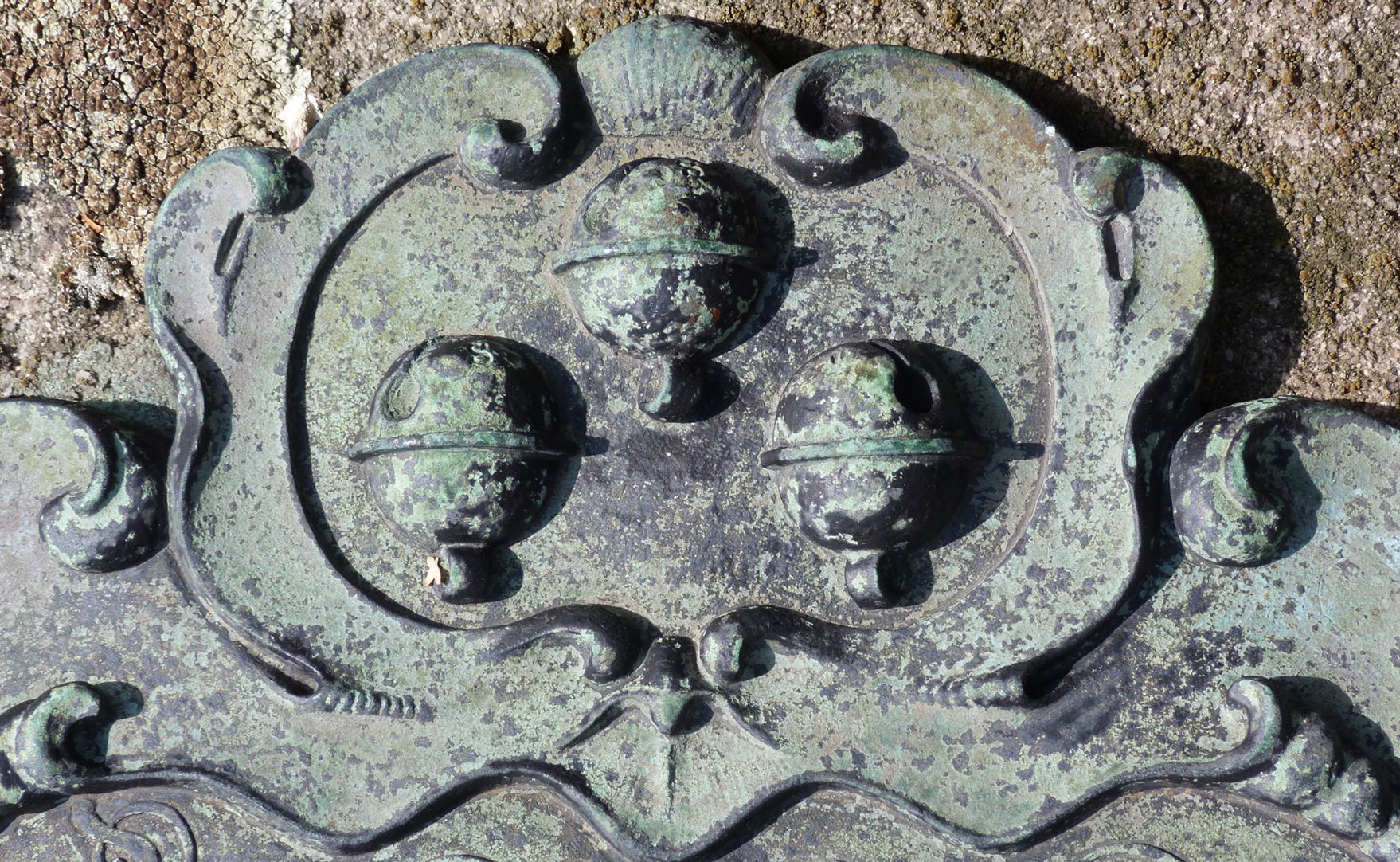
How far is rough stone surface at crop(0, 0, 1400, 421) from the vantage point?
52.1 inches

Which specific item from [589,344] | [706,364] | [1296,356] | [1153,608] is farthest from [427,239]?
[1296,356]

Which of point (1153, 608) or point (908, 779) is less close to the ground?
point (1153, 608)

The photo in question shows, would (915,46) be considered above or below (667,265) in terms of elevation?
above

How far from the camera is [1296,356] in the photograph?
1.34 meters

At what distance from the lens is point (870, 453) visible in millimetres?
1208

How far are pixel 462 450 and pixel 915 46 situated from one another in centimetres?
75

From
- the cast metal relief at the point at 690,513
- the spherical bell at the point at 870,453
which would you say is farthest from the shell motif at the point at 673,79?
the spherical bell at the point at 870,453

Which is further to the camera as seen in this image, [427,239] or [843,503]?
[427,239]

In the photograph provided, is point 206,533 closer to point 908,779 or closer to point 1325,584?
point 908,779

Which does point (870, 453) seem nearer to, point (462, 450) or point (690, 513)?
point (690, 513)

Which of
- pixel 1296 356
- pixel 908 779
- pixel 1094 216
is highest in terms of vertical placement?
pixel 1094 216

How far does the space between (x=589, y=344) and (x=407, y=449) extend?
251mm

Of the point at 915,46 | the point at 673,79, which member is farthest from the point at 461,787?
the point at 915,46

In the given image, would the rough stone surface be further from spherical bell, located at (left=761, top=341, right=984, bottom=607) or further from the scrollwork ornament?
the scrollwork ornament
